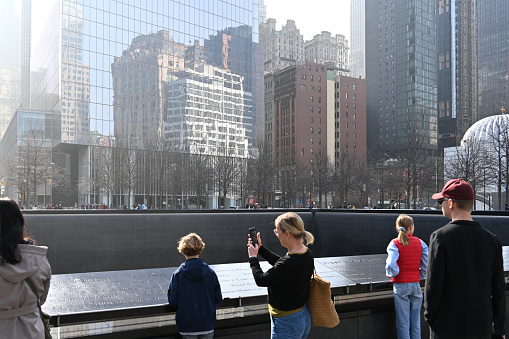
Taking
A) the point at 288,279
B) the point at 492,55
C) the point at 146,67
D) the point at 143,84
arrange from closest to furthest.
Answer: the point at 288,279 → the point at 143,84 → the point at 146,67 → the point at 492,55

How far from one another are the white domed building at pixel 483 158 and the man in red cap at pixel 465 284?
3810 centimetres

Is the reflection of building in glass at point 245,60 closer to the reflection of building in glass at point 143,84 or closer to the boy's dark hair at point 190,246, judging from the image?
the reflection of building in glass at point 143,84

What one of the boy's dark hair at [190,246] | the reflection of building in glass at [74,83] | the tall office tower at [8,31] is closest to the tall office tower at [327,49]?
the tall office tower at [8,31]

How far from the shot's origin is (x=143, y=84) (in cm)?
6788

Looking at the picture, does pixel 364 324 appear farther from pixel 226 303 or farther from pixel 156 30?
pixel 156 30

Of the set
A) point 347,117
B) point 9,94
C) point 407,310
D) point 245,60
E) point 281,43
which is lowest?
point 407,310

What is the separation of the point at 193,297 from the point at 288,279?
1.01m

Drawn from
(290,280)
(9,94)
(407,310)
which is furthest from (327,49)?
(290,280)

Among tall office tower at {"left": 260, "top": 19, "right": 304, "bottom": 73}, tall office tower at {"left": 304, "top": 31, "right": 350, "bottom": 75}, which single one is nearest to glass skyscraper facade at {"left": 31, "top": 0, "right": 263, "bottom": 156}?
tall office tower at {"left": 260, "top": 19, "right": 304, "bottom": 73}

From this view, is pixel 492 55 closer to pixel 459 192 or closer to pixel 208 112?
pixel 208 112

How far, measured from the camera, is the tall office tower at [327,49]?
17800 centimetres

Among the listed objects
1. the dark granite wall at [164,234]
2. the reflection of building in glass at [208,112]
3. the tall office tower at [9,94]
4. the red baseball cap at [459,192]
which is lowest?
the dark granite wall at [164,234]

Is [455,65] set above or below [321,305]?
above

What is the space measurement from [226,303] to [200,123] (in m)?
69.3
